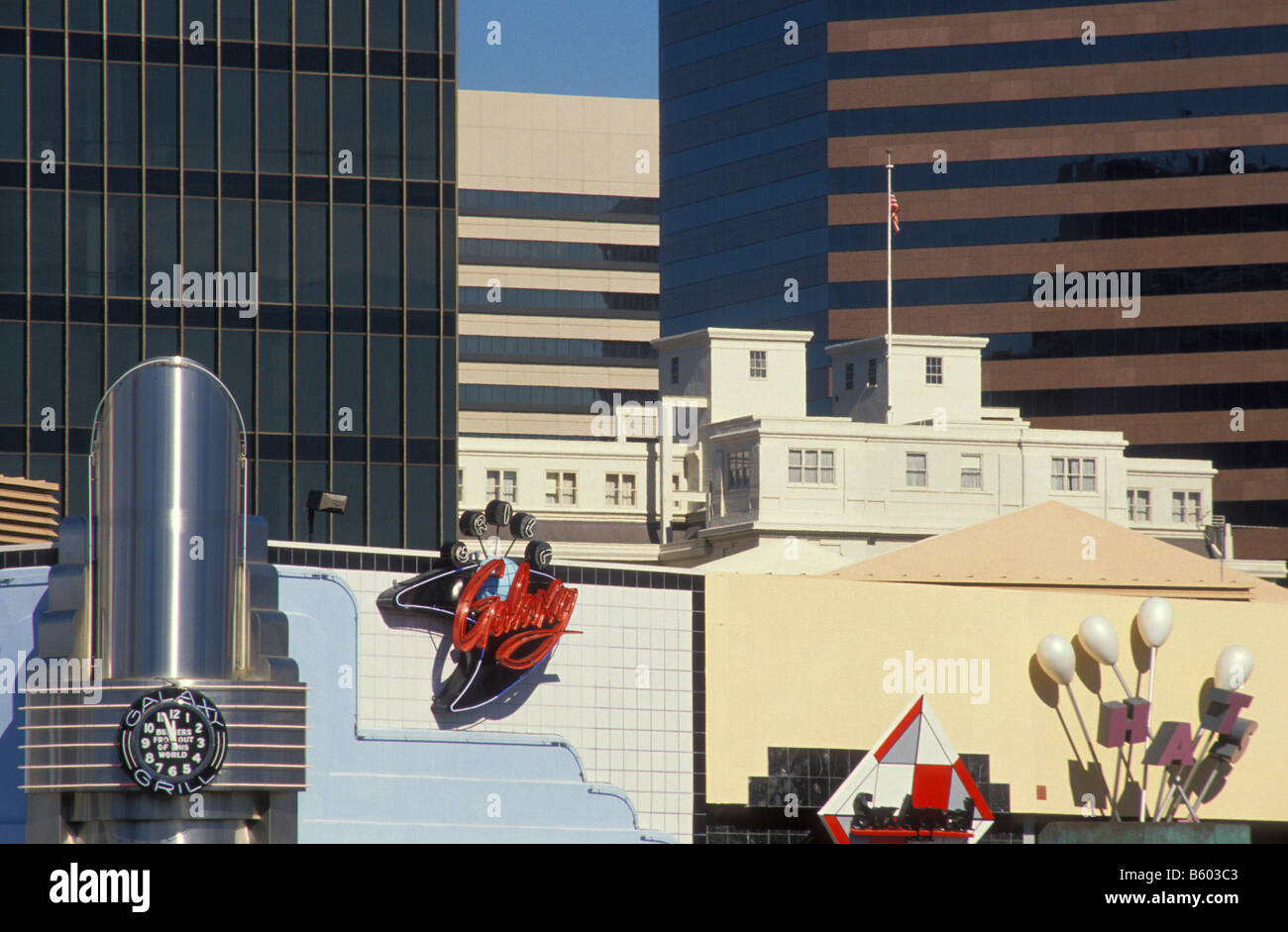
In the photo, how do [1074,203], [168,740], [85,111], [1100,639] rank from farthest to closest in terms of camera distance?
[1074,203] → [85,111] → [1100,639] → [168,740]

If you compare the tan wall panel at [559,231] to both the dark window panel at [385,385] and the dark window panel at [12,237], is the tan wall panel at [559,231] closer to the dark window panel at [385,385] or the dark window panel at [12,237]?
the dark window panel at [385,385]

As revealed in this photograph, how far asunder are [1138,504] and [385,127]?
5851cm

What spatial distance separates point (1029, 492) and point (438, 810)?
65.2 m

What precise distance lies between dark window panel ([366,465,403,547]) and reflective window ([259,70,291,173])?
8.58m

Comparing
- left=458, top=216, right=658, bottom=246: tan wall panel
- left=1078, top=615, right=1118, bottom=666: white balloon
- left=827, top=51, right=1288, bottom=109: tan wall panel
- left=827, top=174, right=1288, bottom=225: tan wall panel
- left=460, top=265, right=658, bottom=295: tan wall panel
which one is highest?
left=827, top=51, right=1288, bottom=109: tan wall panel

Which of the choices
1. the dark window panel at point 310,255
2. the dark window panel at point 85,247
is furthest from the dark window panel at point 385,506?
the dark window panel at point 85,247

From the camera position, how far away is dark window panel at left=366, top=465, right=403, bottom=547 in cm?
6028

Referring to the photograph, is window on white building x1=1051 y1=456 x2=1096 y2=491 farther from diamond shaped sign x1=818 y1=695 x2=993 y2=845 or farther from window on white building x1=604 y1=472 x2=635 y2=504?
diamond shaped sign x1=818 y1=695 x2=993 y2=845

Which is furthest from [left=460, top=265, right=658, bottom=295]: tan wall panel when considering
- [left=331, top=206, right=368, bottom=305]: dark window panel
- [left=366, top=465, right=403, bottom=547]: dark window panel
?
[left=366, top=465, right=403, bottom=547]: dark window panel

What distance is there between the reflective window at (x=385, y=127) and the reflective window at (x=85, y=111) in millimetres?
7153

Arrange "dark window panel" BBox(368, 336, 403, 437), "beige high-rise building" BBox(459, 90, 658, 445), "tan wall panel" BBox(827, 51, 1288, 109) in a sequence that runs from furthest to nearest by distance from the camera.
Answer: "beige high-rise building" BBox(459, 90, 658, 445)
"tan wall panel" BBox(827, 51, 1288, 109)
"dark window panel" BBox(368, 336, 403, 437)

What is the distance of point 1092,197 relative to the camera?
452 ft

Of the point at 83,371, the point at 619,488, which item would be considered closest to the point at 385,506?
the point at 83,371

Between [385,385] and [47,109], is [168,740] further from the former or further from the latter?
[47,109]
